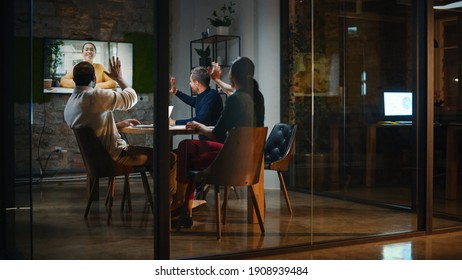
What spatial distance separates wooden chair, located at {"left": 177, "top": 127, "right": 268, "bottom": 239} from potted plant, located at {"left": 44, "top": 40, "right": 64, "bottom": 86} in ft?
4.07

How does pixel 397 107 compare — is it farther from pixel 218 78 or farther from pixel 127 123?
pixel 127 123

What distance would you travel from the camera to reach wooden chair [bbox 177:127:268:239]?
16.3ft

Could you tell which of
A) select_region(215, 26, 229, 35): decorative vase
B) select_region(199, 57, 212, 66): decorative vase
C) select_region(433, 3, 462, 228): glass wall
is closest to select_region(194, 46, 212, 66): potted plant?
select_region(199, 57, 212, 66): decorative vase

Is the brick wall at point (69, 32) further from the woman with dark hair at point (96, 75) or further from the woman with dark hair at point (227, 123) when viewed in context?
the woman with dark hair at point (227, 123)

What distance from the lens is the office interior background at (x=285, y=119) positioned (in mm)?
4570

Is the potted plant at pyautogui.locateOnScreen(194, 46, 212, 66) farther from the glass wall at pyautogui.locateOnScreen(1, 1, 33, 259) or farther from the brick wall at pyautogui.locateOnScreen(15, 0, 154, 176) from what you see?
the glass wall at pyautogui.locateOnScreen(1, 1, 33, 259)

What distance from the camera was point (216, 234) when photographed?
4.94 m

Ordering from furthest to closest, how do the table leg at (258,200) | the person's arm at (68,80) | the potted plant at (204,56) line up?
the table leg at (258,200) → the potted plant at (204,56) → the person's arm at (68,80)

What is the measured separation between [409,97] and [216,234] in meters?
2.35

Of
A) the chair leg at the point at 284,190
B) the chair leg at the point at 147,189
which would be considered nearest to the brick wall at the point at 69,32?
the chair leg at the point at 147,189

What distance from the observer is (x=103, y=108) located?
181 inches

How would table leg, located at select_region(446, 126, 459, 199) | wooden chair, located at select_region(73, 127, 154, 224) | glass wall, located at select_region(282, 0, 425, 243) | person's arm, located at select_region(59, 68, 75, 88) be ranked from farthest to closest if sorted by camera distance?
1. table leg, located at select_region(446, 126, 459, 199)
2. glass wall, located at select_region(282, 0, 425, 243)
3. wooden chair, located at select_region(73, 127, 154, 224)
4. person's arm, located at select_region(59, 68, 75, 88)

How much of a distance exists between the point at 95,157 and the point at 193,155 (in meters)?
0.67

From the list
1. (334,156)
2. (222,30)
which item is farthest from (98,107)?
(334,156)
